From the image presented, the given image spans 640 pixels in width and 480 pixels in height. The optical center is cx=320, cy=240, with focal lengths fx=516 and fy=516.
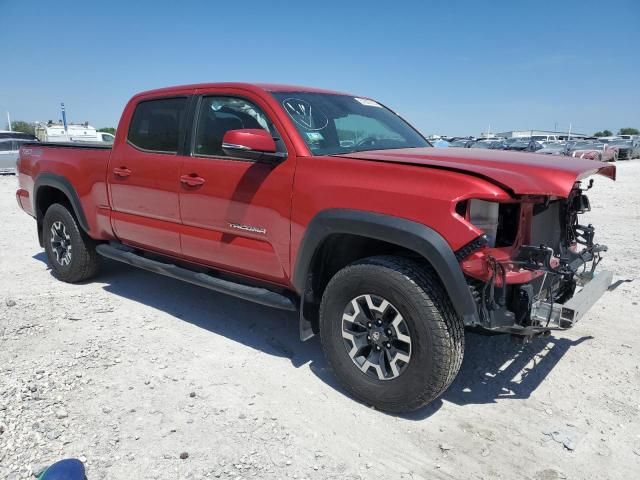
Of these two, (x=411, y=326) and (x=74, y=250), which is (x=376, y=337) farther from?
(x=74, y=250)

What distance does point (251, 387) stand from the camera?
336cm

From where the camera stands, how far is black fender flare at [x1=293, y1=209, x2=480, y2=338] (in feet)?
8.66

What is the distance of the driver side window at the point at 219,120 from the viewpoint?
3.79m

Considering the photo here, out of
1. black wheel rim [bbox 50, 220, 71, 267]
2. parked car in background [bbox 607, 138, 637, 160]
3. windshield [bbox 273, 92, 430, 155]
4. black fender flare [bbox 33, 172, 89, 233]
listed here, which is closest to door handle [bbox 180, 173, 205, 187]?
windshield [bbox 273, 92, 430, 155]

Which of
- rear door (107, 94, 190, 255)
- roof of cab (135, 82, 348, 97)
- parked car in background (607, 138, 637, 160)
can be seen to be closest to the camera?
roof of cab (135, 82, 348, 97)

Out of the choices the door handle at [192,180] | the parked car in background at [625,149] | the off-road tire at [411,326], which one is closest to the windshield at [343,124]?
the door handle at [192,180]

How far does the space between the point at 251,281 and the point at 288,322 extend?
0.81 m

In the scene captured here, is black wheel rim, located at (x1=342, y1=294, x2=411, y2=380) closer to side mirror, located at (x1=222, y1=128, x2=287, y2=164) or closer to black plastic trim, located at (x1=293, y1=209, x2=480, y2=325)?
black plastic trim, located at (x1=293, y1=209, x2=480, y2=325)

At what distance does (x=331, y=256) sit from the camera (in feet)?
11.3

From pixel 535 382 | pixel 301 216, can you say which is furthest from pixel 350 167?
pixel 535 382

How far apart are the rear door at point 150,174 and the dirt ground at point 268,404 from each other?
762 millimetres

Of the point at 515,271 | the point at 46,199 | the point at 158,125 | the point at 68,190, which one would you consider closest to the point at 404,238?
the point at 515,271

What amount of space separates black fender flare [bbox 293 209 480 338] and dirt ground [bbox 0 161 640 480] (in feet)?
2.53

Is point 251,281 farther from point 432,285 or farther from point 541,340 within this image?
point 541,340
